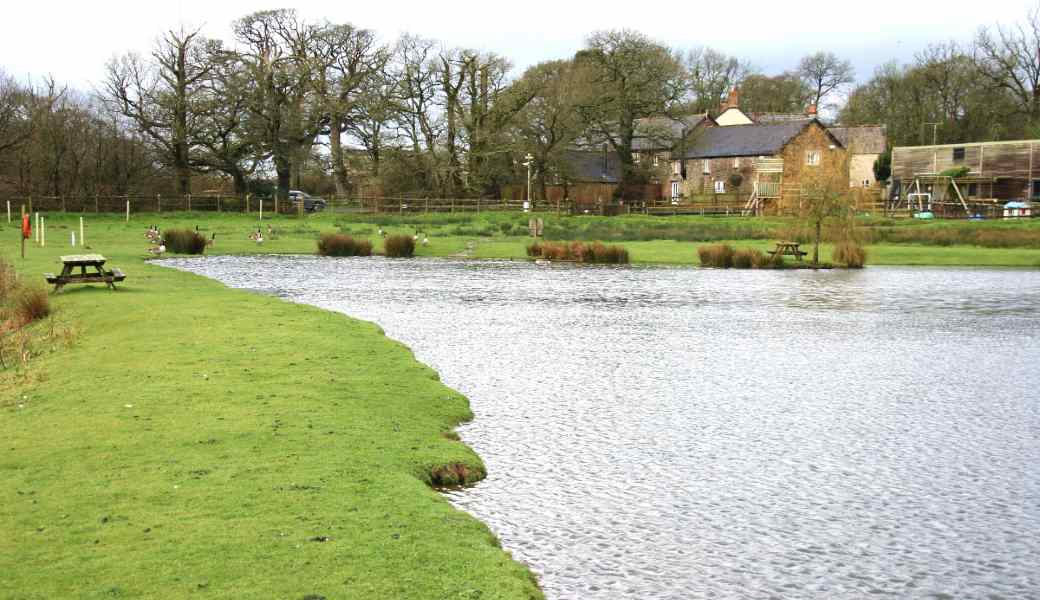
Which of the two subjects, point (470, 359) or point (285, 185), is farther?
point (285, 185)

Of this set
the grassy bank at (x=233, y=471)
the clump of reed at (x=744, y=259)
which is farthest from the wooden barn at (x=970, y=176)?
the grassy bank at (x=233, y=471)

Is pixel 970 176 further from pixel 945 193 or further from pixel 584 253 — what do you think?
pixel 584 253

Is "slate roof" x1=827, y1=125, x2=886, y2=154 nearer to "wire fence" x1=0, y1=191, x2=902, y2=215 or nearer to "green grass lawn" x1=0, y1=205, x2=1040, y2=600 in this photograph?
"wire fence" x1=0, y1=191, x2=902, y2=215

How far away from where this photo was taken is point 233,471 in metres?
10.6

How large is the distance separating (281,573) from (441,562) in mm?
1341

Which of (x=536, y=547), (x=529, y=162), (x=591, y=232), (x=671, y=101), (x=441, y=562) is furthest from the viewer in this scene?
(x=671, y=101)

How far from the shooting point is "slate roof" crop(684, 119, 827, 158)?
91.8 meters

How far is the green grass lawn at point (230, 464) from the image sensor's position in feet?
26.1

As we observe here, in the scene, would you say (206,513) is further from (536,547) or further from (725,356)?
(725,356)

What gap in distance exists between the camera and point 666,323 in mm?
27047

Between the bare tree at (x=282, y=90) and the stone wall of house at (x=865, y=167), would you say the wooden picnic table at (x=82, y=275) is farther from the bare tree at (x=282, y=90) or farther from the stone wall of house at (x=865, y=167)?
the stone wall of house at (x=865, y=167)

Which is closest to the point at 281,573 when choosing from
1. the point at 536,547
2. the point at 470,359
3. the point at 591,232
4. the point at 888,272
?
the point at 536,547

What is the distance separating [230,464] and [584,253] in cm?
4278

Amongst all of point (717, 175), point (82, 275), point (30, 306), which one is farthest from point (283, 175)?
point (30, 306)
